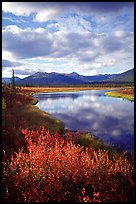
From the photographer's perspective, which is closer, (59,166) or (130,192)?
(130,192)

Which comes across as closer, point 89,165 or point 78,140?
point 89,165

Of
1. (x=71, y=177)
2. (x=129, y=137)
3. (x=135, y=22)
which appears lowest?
(x=129, y=137)

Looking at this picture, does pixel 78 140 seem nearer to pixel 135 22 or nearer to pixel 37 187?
pixel 37 187

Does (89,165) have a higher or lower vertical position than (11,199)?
higher

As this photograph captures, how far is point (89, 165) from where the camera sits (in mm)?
7871

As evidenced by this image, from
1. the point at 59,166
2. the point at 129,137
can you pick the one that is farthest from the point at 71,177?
the point at 129,137

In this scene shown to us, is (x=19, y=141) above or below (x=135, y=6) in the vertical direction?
below

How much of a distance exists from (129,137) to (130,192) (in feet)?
58.5

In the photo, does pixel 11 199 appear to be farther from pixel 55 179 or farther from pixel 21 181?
pixel 55 179

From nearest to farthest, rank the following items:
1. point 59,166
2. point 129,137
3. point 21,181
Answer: point 21,181 < point 59,166 < point 129,137

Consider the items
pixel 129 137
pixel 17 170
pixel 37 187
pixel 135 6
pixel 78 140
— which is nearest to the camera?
pixel 135 6

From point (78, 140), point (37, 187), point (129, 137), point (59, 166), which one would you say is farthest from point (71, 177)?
point (129, 137)

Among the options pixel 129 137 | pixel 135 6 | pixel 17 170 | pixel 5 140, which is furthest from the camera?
pixel 129 137

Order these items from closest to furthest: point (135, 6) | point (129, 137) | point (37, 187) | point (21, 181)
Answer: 1. point (135, 6)
2. point (37, 187)
3. point (21, 181)
4. point (129, 137)
